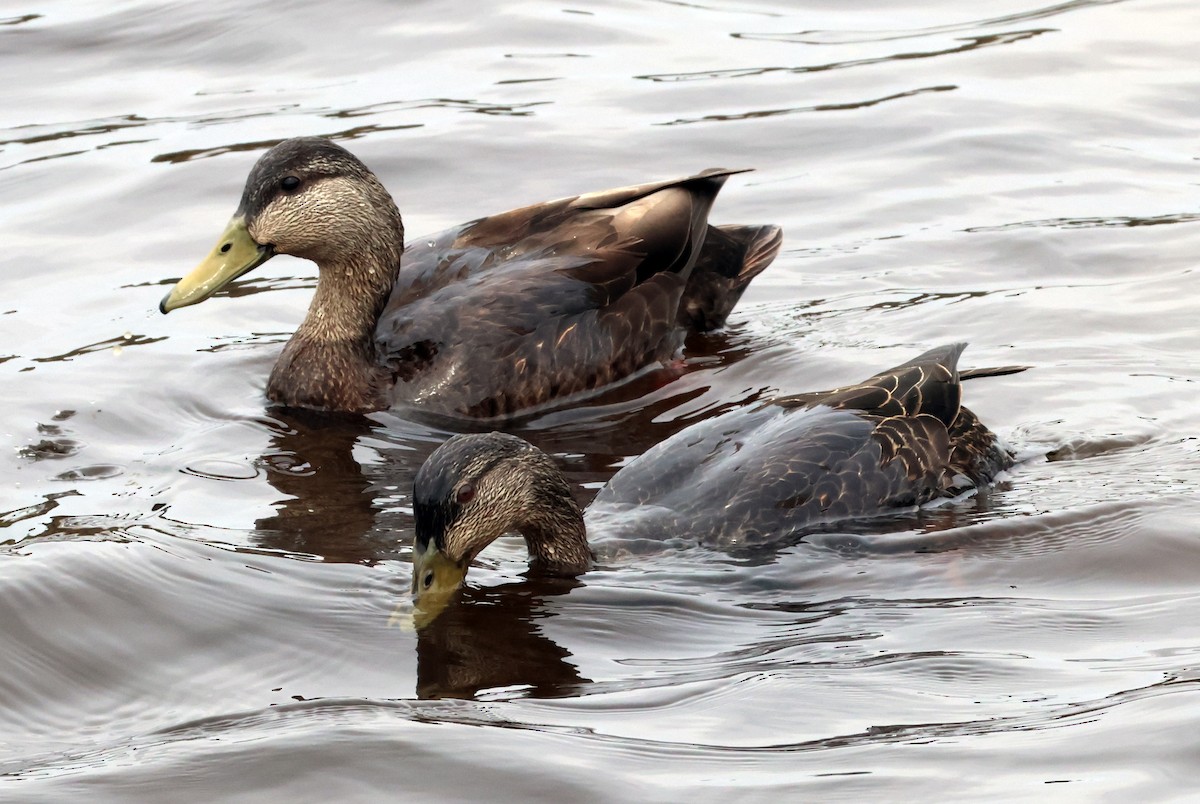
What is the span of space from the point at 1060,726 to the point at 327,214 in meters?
5.27

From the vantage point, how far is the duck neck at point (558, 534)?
691cm

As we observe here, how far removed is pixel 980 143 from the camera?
40.9 ft

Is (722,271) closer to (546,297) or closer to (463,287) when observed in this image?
(546,297)

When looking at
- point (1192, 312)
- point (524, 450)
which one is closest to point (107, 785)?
point (524, 450)

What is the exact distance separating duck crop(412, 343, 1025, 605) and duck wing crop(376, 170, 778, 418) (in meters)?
1.70

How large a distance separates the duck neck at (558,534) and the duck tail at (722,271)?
3.28m

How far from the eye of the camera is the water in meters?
5.53

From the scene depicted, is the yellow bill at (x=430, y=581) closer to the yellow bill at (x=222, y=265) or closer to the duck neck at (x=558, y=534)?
the duck neck at (x=558, y=534)

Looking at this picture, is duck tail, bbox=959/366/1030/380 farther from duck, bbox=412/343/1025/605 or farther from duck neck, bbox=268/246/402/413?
duck neck, bbox=268/246/402/413

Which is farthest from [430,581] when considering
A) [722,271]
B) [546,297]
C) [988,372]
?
[722,271]

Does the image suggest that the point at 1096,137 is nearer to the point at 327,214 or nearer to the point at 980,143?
the point at 980,143

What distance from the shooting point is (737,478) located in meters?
7.18

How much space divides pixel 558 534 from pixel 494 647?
698mm

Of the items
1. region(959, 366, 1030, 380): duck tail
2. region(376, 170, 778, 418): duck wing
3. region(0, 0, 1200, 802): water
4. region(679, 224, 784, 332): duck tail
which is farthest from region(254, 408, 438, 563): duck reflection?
region(959, 366, 1030, 380): duck tail
